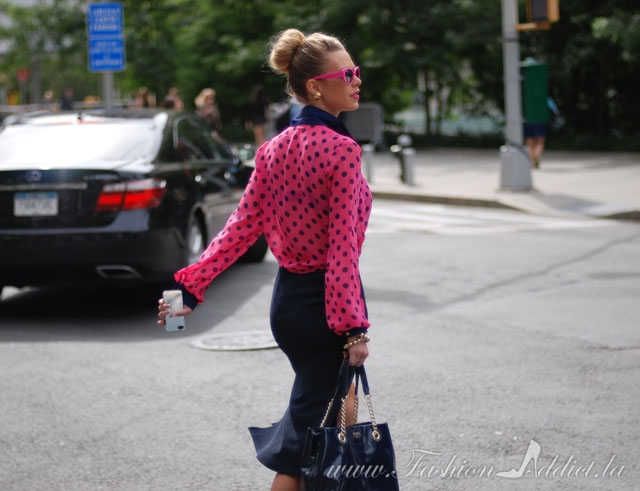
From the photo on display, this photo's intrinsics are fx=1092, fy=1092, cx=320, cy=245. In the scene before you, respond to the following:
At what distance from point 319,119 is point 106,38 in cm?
1361

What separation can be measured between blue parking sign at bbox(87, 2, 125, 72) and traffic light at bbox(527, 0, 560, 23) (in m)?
5.96

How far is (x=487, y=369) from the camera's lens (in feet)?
20.1

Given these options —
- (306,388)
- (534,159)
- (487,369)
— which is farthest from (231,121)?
(306,388)

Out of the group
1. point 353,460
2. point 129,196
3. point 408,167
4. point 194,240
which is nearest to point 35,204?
point 129,196

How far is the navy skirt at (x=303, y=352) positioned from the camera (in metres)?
3.43

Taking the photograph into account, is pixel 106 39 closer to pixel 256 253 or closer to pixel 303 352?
pixel 256 253

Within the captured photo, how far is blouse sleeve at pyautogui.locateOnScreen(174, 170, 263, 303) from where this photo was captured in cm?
361

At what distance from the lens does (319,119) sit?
3.41 meters

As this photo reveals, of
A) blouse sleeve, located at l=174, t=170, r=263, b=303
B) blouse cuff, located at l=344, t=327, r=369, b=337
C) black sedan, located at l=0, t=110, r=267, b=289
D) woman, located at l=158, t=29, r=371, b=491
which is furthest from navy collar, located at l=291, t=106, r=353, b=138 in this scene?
black sedan, located at l=0, t=110, r=267, b=289

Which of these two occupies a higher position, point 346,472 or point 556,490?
point 346,472

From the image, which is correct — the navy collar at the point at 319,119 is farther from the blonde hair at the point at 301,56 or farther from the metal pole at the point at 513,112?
the metal pole at the point at 513,112

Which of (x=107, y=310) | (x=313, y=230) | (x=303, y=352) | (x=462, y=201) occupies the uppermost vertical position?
(x=313, y=230)

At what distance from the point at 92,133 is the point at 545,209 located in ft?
24.1

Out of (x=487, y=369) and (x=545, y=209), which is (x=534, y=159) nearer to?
(x=545, y=209)
